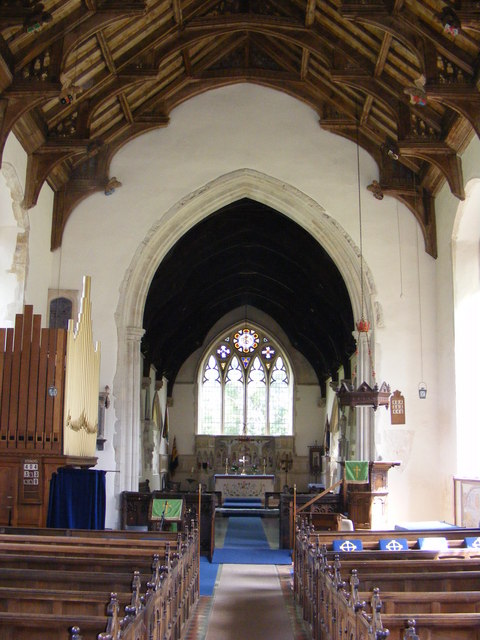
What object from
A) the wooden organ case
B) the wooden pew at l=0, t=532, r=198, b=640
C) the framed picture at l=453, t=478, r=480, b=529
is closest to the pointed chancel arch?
the framed picture at l=453, t=478, r=480, b=529

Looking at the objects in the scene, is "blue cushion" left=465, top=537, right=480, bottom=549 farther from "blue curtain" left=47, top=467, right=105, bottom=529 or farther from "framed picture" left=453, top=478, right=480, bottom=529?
"blue curtain" left=47, top=467, right=105, bottom=529

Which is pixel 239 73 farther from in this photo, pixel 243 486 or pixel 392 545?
pixel 243 486

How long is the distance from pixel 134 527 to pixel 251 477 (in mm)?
7593

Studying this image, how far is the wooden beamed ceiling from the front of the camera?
9008mm

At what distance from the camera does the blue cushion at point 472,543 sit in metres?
7.12

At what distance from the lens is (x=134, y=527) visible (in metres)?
12.1

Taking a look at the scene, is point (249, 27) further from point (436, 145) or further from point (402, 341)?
point (402, 341)

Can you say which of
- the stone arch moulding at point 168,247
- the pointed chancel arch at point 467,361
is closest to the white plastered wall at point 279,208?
the stone arch moulding at point 168,247

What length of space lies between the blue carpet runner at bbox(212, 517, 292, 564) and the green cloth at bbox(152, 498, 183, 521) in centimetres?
91

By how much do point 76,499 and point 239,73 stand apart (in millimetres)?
7452

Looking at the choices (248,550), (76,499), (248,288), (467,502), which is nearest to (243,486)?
(248,288)

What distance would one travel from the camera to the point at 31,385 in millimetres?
8867

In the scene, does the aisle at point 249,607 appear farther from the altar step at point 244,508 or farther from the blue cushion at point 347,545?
the altar step at point 244,508

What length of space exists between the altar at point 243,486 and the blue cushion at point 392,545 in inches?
483
